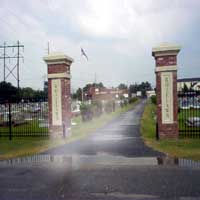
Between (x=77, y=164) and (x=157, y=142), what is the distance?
4568 millimetres

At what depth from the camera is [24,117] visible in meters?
20.0

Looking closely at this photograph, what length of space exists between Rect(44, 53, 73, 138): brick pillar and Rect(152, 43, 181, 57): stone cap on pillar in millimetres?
4119

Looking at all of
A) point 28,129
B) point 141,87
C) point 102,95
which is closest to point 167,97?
point 28,129

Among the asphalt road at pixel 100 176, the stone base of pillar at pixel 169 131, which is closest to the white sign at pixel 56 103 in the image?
A: the asphalt road at pixel 100 176

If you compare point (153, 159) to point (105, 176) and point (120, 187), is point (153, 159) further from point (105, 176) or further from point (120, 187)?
point (120, 187)

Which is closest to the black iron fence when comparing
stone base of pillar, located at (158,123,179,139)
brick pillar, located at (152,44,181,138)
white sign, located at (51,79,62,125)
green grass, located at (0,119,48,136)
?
green grass, located at (0,119,48,136)

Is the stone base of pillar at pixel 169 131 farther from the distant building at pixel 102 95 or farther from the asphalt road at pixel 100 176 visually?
the distant building at pixel 102 95

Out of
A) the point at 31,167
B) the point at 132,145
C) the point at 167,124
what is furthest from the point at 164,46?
the point at 31,167

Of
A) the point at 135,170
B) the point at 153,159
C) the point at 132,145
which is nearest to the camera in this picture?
the point at 135,170

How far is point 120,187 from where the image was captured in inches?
245

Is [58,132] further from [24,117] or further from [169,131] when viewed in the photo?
[24,117]

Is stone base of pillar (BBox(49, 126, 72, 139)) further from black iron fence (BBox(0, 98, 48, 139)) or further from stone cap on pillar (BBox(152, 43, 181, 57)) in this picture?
stone cap on pillar (BBox(152, 43, 181, 57))

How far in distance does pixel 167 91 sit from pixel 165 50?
167 cm

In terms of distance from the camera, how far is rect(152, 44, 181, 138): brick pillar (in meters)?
12.6
